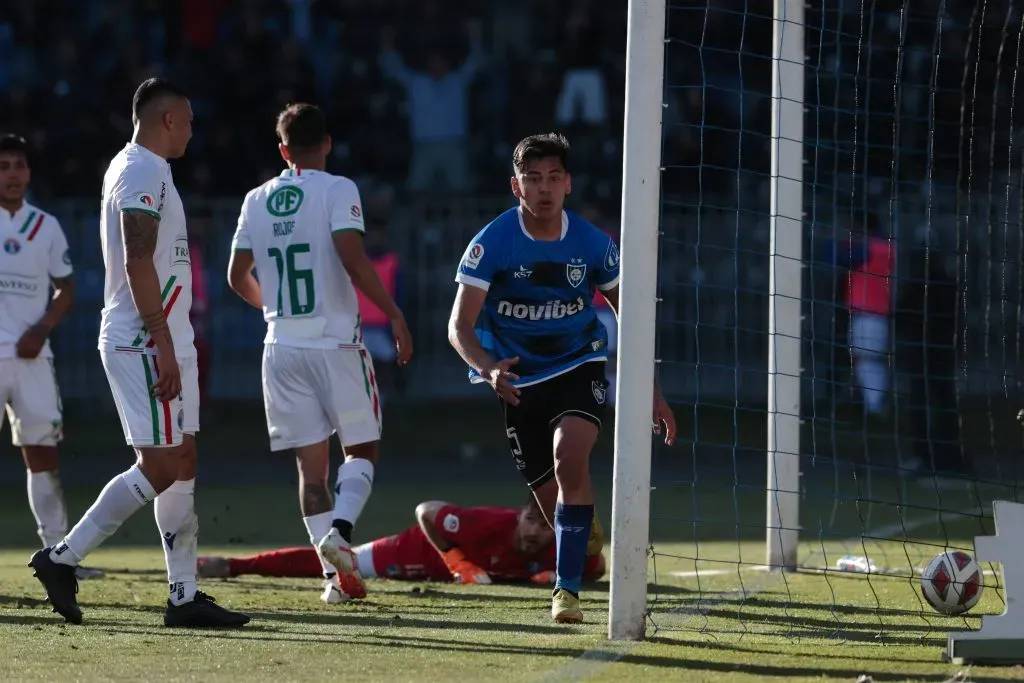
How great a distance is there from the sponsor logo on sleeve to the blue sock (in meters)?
1.03

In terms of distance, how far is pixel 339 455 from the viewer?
14.7m

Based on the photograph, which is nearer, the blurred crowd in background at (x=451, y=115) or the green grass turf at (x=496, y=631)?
the green grass turf at (x=496, y=631)

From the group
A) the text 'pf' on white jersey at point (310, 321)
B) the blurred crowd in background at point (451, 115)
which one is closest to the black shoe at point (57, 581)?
the text 'pf' on white jersey at point (310, 321)

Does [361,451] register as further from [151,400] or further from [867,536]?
[867,536]

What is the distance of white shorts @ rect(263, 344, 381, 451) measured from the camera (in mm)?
7695

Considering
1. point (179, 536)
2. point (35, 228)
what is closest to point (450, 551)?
point (179, 536)

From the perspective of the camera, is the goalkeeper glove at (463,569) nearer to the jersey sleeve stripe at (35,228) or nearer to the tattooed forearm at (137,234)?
the tattooed forearm at (137,234)

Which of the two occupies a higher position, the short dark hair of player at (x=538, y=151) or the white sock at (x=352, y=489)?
the short dark hair of player at (x=538, y=151)

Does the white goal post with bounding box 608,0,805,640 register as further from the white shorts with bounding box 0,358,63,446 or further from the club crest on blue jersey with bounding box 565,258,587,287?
the white shorts with bounding box 0,358,63,446

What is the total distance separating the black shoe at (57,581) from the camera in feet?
21.5

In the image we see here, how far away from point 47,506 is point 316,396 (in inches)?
68.5

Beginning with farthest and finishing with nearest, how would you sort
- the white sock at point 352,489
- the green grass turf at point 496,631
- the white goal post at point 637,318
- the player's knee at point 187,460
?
the white sock at point 352,489, the player's knee at point 187,460, the white goal post at point 637,318, the green grass turf at point 496,631

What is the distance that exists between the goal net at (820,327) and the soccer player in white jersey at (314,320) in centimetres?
150

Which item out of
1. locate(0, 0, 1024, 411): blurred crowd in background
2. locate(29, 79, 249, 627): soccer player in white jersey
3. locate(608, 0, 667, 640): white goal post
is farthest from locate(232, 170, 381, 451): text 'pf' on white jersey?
locate(0, 0, 1024, 411): blurred crowd in background
